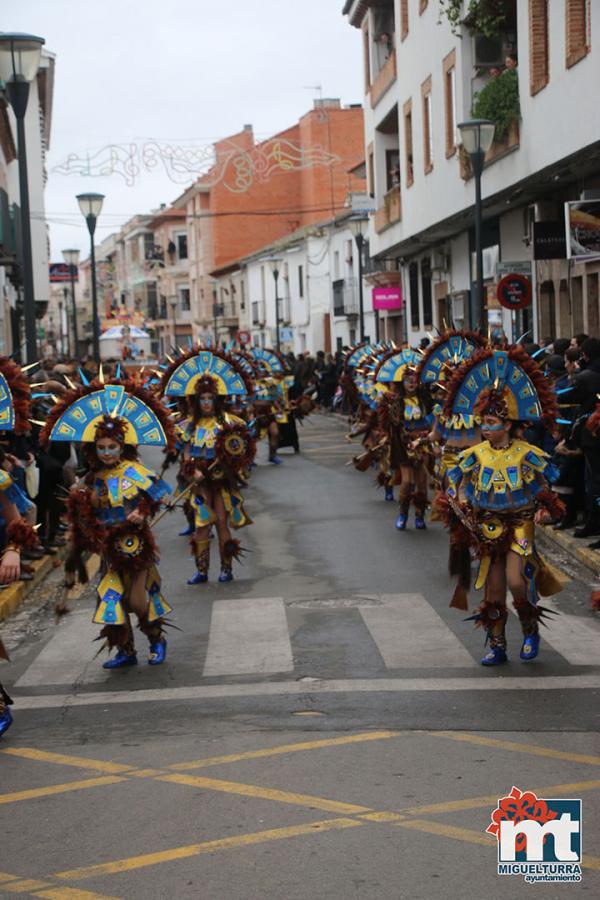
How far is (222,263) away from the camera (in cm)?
8362

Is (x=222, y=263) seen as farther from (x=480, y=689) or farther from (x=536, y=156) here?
(x=480, y=689)

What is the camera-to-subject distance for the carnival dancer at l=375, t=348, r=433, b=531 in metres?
16.4

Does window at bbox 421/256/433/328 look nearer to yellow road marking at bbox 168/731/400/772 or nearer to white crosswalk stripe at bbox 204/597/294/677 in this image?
white crosswalk stripe at bbox 204/597/294/677

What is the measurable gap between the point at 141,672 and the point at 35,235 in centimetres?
4733

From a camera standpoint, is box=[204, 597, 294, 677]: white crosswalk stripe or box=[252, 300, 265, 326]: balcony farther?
box=[252, 300, 265, 326]: balcony

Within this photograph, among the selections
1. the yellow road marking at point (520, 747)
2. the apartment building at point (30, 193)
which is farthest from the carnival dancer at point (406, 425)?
the apartment building at point (30, 193)

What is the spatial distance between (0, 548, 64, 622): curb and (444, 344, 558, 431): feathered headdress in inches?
158

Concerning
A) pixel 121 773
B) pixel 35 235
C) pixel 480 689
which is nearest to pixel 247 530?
pixel 480 689

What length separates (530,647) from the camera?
9.46 metres

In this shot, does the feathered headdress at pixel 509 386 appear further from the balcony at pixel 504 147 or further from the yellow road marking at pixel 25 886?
the balcony at pixel 504 147

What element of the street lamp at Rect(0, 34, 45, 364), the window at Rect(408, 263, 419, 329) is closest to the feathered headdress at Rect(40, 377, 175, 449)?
the street lamp at Rect(0, 34, 45, 364)

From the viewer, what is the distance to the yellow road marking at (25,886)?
5504 millimetres

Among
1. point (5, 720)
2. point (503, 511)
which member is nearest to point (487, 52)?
point (503, 511)

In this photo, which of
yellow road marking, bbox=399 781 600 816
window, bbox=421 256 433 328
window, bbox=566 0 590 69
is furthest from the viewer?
window, bbox=421 256 433 328
